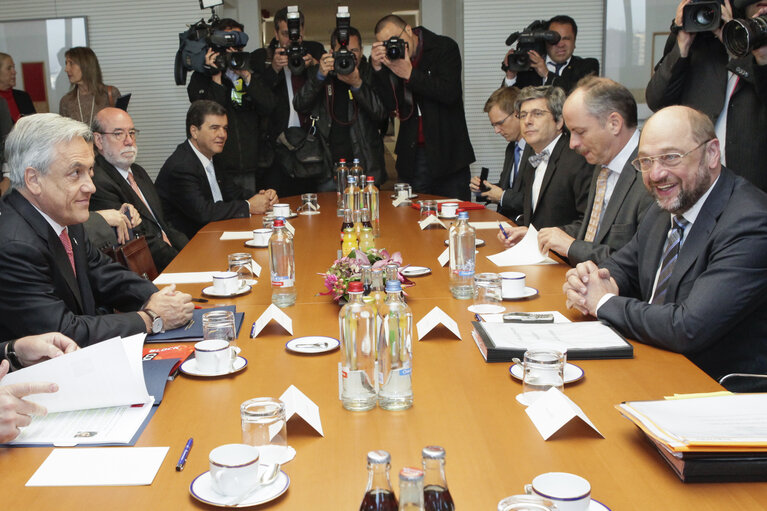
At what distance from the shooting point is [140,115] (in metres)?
7.03

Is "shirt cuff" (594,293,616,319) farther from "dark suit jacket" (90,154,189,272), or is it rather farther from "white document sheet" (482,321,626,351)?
"dark suit jacket" (90,154,189,272)

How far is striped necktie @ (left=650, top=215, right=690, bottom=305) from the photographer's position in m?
2.17

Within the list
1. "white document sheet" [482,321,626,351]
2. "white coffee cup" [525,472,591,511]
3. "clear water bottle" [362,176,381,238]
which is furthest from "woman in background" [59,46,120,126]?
"white coffee cup" [525,472,591,511]

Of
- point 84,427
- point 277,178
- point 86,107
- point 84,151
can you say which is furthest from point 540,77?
point 84,427

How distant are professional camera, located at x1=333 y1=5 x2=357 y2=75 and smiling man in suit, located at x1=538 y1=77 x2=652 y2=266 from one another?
90.9 inches

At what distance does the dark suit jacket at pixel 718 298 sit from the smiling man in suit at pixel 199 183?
2.79 m

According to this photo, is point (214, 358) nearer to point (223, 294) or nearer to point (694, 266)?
point (223, 294)

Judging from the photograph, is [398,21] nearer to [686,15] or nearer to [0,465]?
[686,15]

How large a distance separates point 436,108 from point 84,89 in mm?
2772

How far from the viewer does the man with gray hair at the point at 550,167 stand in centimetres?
368

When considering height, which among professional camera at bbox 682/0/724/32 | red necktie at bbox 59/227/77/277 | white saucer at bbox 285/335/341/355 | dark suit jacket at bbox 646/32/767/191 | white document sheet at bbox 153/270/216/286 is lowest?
white saucer at bbox 285/335/341/355

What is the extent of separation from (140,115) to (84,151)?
16.4ft

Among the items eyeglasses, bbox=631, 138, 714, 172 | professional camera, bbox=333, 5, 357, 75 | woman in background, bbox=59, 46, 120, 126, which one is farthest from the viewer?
woman in background, bbox=59, 46, 120, 126

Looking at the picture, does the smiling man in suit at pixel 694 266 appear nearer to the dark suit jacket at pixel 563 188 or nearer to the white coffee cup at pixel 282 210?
the dark suit jacket at pixel 563 188
